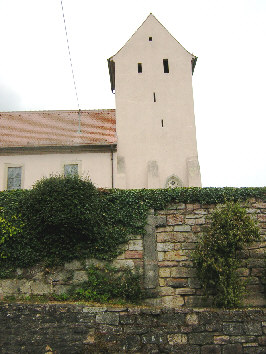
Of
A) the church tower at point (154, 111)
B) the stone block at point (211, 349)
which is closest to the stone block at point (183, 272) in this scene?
the stone block at point (211, 349)

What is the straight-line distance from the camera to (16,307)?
8203 mm

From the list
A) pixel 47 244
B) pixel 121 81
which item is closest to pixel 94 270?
pixel 47 244

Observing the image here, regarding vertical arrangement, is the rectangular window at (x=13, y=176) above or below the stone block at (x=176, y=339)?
above

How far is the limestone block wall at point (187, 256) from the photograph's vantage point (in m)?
9.72

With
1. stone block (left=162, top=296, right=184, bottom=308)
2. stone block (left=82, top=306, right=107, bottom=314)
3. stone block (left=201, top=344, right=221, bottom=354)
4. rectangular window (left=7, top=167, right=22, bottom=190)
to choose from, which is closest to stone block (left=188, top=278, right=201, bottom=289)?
stone block (left=162, top=296, right=184, bottom=308)

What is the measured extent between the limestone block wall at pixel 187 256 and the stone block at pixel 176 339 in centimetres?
146

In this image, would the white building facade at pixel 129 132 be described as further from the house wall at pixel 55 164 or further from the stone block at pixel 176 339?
the stone block at pixel 176 339

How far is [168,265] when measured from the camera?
32.6 ft

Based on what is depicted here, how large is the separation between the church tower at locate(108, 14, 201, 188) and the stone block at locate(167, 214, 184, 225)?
8583mm

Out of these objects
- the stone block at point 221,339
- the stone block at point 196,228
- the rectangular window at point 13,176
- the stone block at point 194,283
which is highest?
the rectangular window at point 13,176

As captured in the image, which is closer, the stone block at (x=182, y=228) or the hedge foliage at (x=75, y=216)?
the hedge foliage at (x=75, y=216)

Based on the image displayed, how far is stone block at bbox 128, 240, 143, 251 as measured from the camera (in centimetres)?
1005

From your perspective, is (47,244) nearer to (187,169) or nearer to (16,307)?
(16,307)

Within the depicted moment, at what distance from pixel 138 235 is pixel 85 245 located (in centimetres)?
133
